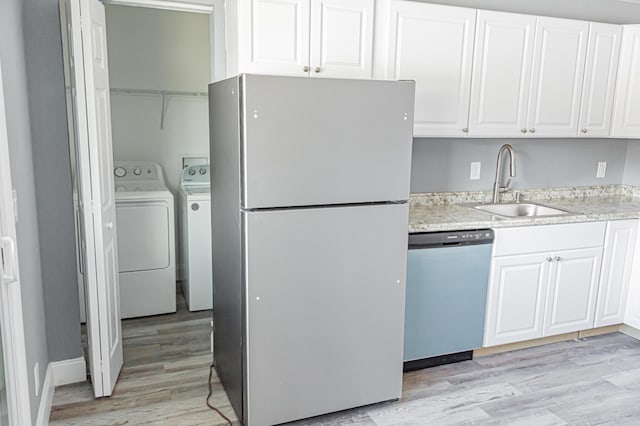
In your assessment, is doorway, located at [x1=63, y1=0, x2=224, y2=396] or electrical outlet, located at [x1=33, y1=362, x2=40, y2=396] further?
doorway, located at [x1=63, y1=0, x2=224, y2=396]

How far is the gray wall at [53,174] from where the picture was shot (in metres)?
2.34

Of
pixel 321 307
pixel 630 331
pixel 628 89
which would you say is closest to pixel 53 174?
pixel 321 307

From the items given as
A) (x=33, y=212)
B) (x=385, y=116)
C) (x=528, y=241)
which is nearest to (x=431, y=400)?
(x=528, y=241)

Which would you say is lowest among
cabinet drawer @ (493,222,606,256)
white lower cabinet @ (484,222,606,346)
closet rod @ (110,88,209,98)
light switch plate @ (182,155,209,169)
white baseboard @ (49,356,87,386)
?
white baseboard @ (49,356,87,386)

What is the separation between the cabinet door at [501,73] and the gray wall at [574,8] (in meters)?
0.27

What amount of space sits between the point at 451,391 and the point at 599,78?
88.1 inches

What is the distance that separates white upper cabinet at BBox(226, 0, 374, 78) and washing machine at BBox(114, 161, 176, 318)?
1300 mm

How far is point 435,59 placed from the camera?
8.95 feet

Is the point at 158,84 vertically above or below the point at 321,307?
above

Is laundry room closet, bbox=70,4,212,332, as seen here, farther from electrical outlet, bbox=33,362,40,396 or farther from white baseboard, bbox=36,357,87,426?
electrical outlet, bbox=33,362,40,396

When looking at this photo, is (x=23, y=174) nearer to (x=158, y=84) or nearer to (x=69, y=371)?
(x=69, y=371)

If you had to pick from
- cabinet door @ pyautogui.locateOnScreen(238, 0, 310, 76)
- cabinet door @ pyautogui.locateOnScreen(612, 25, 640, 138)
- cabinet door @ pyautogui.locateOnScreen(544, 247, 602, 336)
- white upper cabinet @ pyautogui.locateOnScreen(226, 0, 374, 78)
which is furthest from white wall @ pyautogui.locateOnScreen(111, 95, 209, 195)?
cabinet door @ pyautogui.locateOnScreen(612, 25, 640, 138)

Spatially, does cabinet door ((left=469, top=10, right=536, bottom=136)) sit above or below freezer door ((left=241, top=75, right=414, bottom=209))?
above

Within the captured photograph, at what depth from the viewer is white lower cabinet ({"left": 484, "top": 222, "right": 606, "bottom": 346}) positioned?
285 cm
